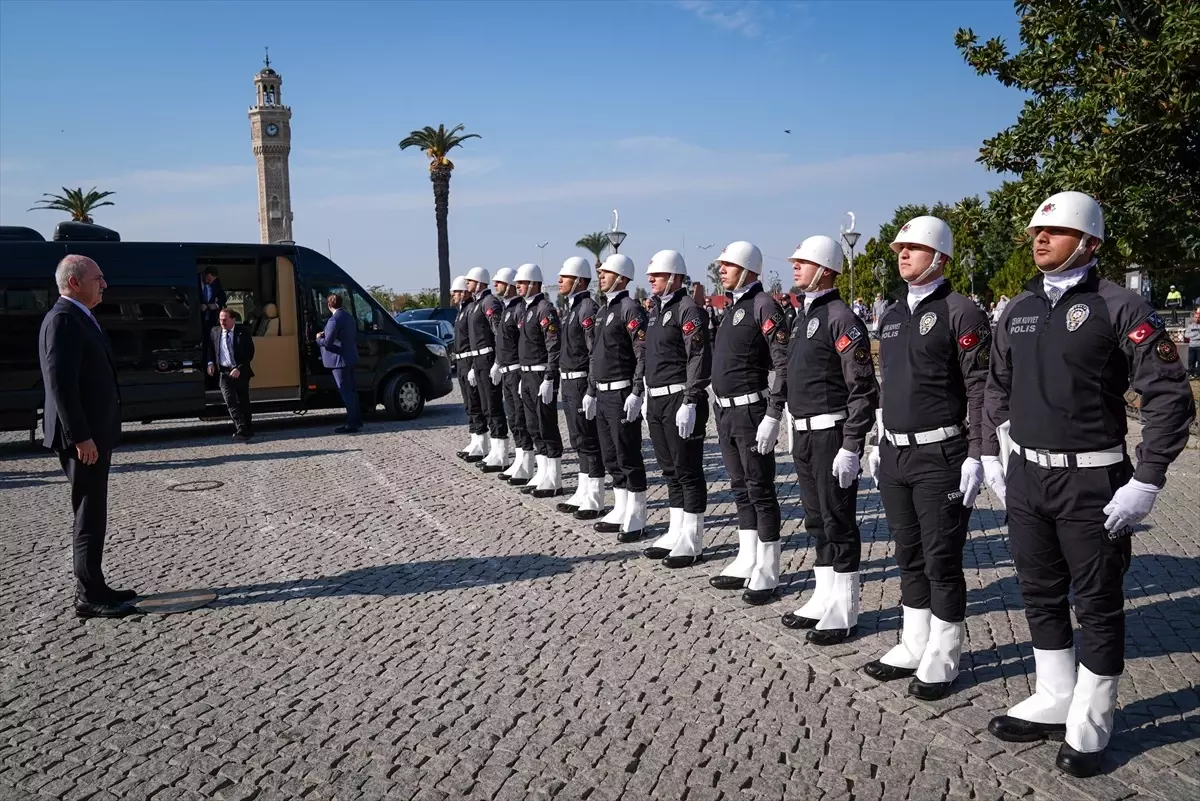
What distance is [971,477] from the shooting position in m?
4.44

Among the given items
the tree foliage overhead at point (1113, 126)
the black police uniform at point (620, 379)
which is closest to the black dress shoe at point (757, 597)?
the black police uniform at point (620, 379)

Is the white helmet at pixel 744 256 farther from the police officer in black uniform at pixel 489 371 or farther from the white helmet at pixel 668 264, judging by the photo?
the police officer in black uniform at pixel 489 371

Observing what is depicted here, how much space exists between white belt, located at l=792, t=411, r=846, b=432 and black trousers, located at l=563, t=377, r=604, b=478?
10.8ft

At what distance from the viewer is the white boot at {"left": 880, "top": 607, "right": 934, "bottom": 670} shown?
4.79 m

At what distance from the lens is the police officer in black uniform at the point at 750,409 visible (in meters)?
6.11

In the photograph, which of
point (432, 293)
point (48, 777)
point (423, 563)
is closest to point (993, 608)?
point (423, 563)

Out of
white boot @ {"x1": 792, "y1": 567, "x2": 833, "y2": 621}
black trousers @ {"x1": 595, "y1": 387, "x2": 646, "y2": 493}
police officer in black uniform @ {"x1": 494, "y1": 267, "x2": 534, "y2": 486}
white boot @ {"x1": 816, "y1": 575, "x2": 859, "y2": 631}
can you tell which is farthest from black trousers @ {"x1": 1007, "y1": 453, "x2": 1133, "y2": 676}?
police officer in black uniform @ {"x1": 494, "y1": 267, "x2": 534, "y2": 486}

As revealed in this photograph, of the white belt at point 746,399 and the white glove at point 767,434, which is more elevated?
the white belt at point 746,399

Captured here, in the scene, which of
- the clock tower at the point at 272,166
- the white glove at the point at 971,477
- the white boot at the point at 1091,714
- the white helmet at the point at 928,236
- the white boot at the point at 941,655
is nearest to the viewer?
the white boot at the point at 1091,714

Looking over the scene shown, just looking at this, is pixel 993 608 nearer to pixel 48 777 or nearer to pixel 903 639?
pixel 903 639

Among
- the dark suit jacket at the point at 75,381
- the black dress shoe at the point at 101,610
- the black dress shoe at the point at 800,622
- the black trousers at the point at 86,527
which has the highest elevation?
the dark suit jacket at the point at 75,381

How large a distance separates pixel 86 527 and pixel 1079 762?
5577 millimetres

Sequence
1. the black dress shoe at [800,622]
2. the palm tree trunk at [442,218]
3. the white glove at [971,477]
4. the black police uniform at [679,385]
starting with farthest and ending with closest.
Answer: the palm tree trunk at [442,218], the black police uniform at [679,385], the black dress shoe at [800,622], the white glove at [971,477]

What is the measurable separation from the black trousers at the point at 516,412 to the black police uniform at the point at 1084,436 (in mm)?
6695
